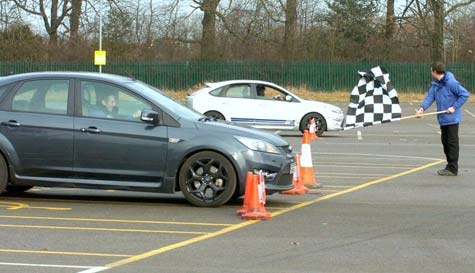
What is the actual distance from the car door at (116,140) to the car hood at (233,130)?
496mm

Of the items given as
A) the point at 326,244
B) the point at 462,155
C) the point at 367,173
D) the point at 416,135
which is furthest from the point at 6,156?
the point at 416,135

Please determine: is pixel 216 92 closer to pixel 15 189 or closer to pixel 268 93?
pixel 268 93

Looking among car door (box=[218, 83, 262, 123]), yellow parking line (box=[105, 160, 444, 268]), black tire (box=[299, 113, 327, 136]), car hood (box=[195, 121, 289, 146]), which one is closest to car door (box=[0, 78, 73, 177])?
car hood (box=[195, 121, 289, 146])

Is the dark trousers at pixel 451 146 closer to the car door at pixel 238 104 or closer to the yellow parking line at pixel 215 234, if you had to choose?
the yellow parking line at pixel 215 234

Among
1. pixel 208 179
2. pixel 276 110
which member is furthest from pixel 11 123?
pixel 276 110

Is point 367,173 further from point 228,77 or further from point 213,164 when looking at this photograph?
point 228,77

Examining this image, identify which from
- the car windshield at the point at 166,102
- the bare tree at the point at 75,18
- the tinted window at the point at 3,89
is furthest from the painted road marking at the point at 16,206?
the bare tree at the point at 75,18

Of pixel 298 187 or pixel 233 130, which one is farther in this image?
pixel 298 187

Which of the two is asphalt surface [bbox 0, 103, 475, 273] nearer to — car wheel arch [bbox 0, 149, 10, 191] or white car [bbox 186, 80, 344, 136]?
car wheel arch [bbox 0, 149, 10, 191]

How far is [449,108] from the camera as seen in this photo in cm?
1280

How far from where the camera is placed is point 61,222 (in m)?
8.59

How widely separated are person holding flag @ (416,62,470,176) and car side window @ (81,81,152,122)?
526 cm

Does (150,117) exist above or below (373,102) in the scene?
below

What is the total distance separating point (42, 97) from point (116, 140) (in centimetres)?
117
